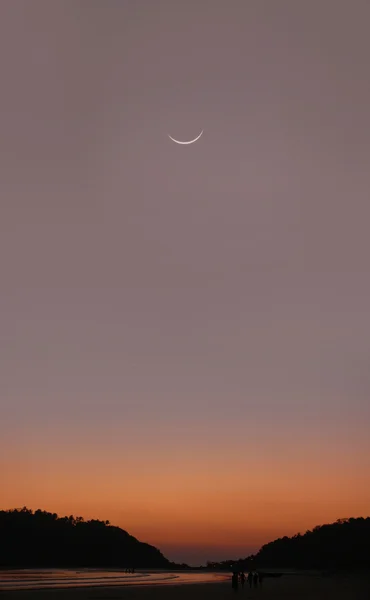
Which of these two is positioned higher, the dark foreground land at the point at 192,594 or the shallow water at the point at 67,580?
the shallow water at the point at 67,580

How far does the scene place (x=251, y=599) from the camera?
52.1m

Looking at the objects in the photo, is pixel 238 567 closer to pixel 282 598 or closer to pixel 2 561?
pixel 282 598

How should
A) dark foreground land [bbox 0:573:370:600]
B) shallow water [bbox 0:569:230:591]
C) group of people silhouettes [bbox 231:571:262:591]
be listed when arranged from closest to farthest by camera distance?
dark foreground land [bbox 0:573:370:600] → group of people silhouettes [bbox 231:571:262:591] → shallow water [bbox 0:569:230:591]

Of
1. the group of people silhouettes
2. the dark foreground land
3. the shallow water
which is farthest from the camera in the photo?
the shallow water

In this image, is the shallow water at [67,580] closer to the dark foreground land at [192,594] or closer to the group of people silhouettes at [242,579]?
the dark foreground land at [192,594]

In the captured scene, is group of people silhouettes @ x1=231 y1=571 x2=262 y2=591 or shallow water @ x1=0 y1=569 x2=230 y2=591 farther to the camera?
shallow water @ x1=0 y1=569 x2=230 y2=591

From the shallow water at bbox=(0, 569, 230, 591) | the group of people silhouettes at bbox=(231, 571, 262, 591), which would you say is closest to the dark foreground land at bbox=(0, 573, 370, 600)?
the group of people silhouettes at bbox=(231, 571, 262, 591)

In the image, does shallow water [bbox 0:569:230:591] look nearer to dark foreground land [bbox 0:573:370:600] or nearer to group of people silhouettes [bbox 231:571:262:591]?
dark foreground land [bbox 0:573:370:600]

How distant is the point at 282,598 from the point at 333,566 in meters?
162

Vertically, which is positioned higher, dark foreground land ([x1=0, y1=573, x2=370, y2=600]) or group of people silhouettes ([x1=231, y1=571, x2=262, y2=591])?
group of people silhouettes ([x1=231, y1=571, x2=262, y2=591])

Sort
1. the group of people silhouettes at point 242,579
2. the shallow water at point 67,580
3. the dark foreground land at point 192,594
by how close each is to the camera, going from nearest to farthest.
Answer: the dark foreground land at point 192,594, the group of people silhouettes at point 242,579, the shallow water at point 67,580

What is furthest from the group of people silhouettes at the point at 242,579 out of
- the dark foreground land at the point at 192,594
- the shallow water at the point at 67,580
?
the shallow water at the point at 67,580

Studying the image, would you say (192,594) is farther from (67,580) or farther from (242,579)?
(67,580)

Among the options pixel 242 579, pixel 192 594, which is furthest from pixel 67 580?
pixel 192 594
